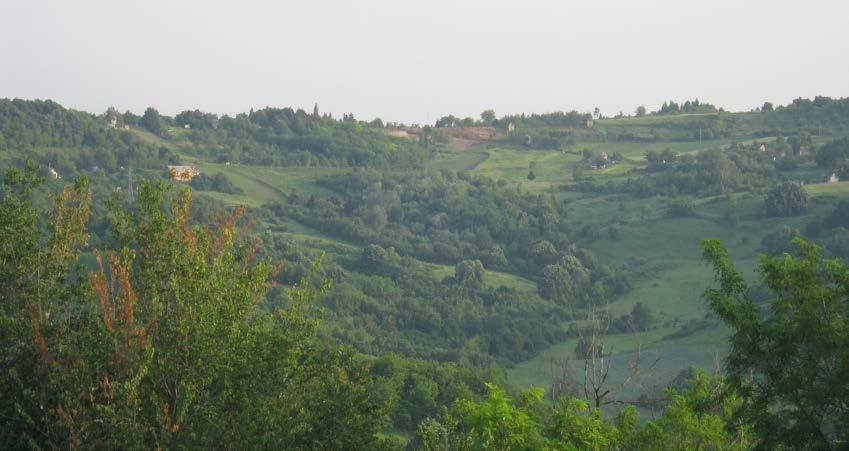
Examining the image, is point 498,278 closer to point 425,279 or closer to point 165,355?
point 425,279

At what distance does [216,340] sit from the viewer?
1337 cm

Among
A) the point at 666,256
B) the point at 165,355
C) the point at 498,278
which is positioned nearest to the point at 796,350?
the point at 165,355

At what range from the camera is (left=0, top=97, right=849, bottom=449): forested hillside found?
1325 cm

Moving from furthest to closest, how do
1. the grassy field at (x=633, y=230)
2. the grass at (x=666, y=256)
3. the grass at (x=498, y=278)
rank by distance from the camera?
the grass at (x=498, y=278), the grassy field at (x=633, y=230), the grass at (x=666, y=256)

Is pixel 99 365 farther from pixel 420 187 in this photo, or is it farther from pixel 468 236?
pixel 420 187

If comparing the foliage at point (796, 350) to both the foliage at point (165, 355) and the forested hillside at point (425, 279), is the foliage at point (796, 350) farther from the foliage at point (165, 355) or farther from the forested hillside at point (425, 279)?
the foliage at point (165, 355)

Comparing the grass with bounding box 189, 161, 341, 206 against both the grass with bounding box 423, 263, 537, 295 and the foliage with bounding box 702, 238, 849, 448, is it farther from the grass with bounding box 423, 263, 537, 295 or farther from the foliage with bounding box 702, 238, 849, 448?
the foliage with bounding box 702, 238, 849, 448

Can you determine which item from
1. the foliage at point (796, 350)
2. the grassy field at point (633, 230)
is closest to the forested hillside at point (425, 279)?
the foliage at point (796, 350)

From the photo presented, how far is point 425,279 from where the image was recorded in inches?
3280

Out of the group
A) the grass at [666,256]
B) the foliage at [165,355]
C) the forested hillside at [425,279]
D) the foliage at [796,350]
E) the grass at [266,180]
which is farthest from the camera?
the grass at [266,180]

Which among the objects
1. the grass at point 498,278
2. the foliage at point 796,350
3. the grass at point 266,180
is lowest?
the grass at point 498,278

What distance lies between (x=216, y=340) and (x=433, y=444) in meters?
3.30

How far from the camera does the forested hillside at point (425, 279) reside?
13250mm

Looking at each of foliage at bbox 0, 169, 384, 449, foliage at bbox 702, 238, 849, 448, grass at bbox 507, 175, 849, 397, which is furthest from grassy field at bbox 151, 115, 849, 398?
foliage at bbox 0, 169, 384, 449
